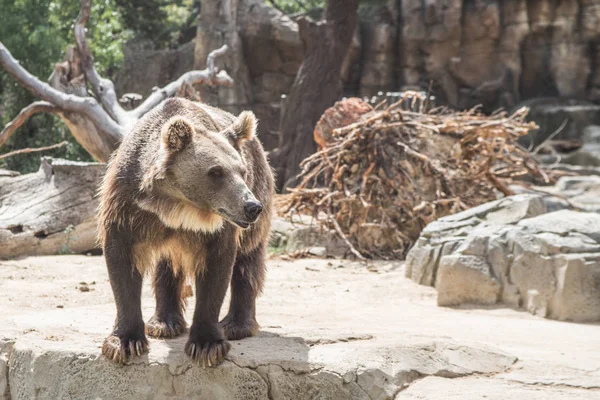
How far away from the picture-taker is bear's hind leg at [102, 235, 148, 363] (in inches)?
149

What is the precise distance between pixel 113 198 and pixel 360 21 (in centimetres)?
1762

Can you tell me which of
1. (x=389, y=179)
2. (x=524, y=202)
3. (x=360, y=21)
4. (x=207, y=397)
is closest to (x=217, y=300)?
(x=207, y=397)

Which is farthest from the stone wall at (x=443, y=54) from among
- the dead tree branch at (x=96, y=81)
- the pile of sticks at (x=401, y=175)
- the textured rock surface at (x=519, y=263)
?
the textured rock surface at (x=519, y=263)

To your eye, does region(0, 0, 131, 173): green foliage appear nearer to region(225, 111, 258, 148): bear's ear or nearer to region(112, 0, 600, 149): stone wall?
A: region(112, 0, 600, 149): stone wall

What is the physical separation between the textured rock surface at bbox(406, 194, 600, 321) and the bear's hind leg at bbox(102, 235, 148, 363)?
3460mm

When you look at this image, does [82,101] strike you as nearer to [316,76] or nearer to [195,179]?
[316,76]

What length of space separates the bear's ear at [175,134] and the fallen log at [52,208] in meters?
5.01

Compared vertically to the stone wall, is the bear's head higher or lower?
lower

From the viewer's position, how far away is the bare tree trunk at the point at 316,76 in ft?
43.2

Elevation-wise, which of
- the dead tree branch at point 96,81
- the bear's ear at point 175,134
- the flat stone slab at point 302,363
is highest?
the dead tree branch at point 96,81

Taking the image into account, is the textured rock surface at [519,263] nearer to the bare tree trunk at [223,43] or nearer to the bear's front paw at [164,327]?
the bear's front paw at [164,327]

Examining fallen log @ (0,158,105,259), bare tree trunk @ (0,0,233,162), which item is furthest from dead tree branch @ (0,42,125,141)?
fallen log @ (0,158,105,259)

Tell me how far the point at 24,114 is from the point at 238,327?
19.0ft

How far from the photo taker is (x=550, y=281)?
6.06m
